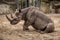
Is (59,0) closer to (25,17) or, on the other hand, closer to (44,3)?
(44,3)

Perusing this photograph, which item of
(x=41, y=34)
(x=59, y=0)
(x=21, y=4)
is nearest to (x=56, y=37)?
(x=41, y=34)

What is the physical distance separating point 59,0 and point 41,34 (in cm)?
760

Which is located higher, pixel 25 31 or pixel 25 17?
pixel 25 17

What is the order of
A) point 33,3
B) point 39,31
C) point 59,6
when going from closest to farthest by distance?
point 39,31 → point 33,3 → point 59,6

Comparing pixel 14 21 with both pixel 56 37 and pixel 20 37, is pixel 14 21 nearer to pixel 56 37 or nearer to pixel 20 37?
pixel 20 37

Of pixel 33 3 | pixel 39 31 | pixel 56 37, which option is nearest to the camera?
pixel 56 37

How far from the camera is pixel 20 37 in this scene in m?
6.24

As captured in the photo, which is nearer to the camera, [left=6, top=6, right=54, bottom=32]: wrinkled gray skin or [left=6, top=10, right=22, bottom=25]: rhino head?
[left=6, top=6, right=54, bottom=32]: wrinkled gray skin

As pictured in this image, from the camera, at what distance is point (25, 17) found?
7.11m

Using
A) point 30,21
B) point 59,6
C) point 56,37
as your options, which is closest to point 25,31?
point 30,21

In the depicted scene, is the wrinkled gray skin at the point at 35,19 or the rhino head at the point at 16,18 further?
the rhino head at the point at 16,18

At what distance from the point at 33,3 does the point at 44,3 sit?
222cm

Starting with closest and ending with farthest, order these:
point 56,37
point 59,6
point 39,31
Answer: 1. point 56,37
2. point 39,31
3. point 59,6

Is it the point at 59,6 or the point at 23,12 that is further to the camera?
the point at 59,6
